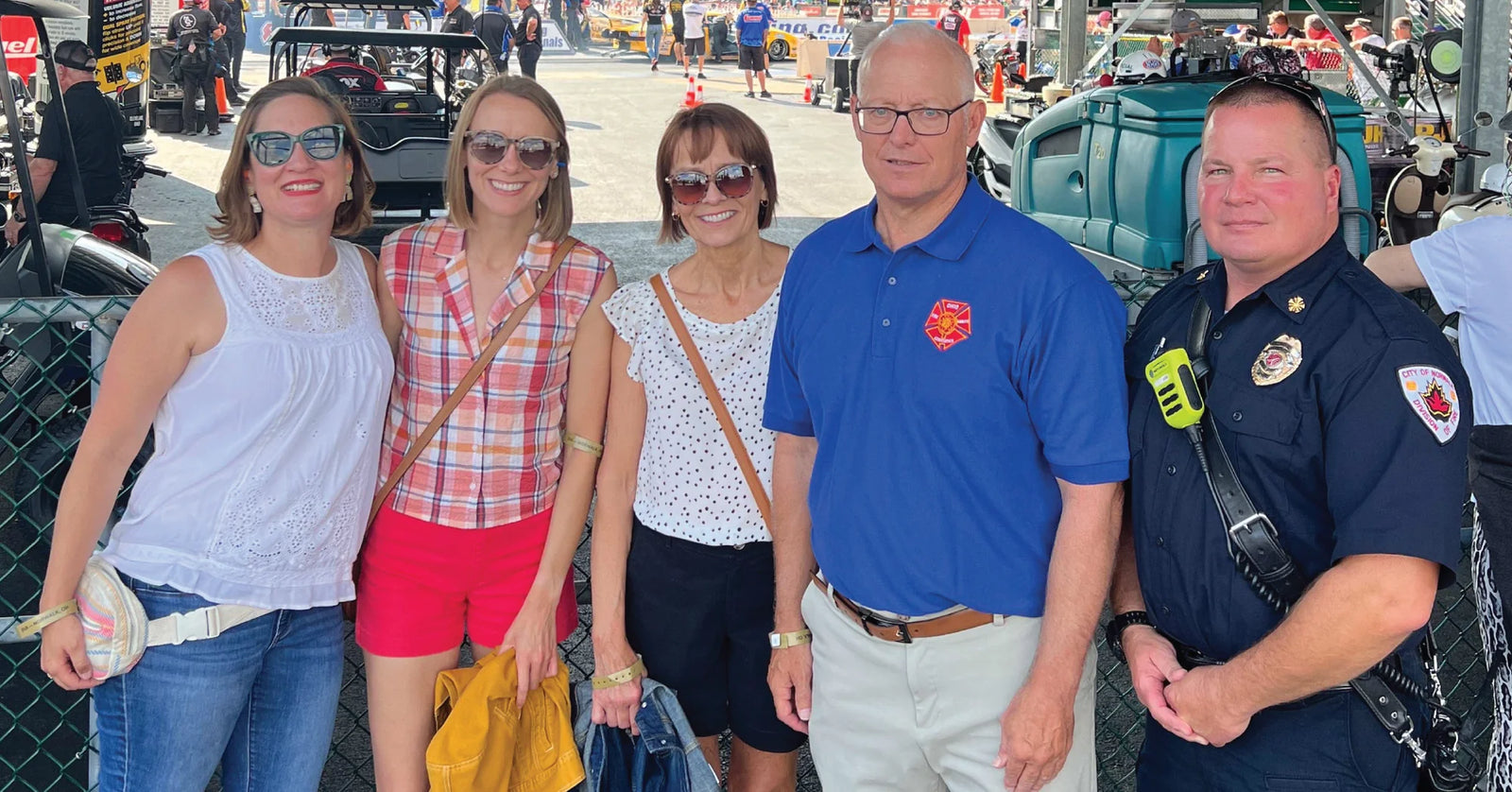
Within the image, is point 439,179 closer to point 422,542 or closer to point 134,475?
point 134,475

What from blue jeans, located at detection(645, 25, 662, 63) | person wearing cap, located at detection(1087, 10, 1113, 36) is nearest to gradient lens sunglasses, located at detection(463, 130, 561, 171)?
person wearing cap, located at detection(1087, 10, 1113, 36)

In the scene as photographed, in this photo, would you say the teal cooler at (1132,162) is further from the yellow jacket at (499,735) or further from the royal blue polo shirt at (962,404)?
the yellow jacket at (499,735)

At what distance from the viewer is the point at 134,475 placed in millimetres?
3002

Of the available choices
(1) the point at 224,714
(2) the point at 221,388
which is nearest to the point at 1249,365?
(2) the point at 221,388

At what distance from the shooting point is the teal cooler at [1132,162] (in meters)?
6.52

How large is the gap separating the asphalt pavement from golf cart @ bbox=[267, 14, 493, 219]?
1.39m

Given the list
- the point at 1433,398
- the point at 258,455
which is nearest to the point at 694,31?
the point at 258,455

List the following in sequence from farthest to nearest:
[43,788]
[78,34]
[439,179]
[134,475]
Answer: [439,179]
[78,34]
[43,788]
[134,475]

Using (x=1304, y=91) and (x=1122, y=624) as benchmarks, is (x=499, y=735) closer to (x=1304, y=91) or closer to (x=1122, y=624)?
(x=1122, y=624)

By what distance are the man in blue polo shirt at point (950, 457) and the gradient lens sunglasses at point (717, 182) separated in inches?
12.3

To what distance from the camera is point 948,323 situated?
2076mm

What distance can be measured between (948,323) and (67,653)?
5.55 ft

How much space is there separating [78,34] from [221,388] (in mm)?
5601

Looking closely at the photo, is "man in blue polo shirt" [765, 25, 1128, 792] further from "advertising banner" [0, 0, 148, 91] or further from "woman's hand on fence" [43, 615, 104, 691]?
"advertising banner" [0, 0, 148, 91]
